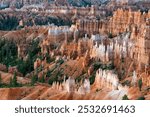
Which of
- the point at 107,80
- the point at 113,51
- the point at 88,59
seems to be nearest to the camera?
the point at 107,80

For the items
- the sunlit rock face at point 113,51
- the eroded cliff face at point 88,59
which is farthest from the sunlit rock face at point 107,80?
the sunlit rock face at point 113,51

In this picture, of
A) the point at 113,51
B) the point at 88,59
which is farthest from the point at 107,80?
the point at 88,59

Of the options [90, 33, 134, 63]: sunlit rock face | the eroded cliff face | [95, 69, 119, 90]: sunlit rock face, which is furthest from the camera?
[90, 33, 134, 63]: sunlit rock face

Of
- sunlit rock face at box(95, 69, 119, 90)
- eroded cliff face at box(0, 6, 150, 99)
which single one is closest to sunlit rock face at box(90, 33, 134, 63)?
eroded cliff face at box(0, 6, 150, 99)

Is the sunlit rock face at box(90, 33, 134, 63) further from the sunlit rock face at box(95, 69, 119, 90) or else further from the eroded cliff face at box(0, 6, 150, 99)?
the sunlit rock face at box(95, 69, 119, 90)

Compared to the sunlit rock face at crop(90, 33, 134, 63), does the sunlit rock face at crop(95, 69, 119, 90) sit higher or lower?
higher

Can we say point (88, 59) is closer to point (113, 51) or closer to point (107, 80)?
point (113, 51)

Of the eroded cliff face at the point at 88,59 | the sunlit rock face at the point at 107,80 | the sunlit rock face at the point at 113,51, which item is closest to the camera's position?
the eroded cliff face at the point at 88,59

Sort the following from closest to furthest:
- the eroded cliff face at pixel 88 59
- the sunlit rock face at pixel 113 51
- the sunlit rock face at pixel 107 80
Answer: the eroded cliff face at pixel 88 59
the sunlit rock face at pixel 107 80
the sunlit rock face at pixel 113 51

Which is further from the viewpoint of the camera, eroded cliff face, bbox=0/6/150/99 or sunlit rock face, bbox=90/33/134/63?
sunlit rock face, bbox=90/33/134/63

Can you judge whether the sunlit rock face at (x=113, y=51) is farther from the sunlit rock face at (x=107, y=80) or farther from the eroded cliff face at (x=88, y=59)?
the sunlit rock face at (x=107, y=80)

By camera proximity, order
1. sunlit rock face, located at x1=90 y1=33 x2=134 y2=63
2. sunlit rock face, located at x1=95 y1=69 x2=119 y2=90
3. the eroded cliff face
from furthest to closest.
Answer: sunlit rock face, located at x1=90 y1=33 x2=134 y2=63
sunlit rock face, located at x1=95 y1=69 x2=119 y2=90
the eroded cliff face

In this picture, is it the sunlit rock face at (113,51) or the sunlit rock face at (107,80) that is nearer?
the sunlit rock face at (107,80)
